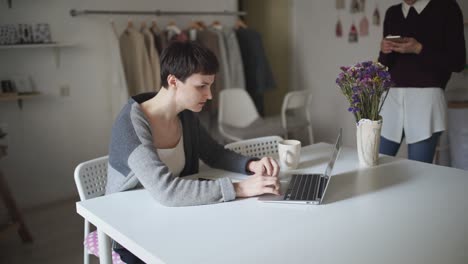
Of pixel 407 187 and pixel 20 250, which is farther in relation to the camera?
pixel 20 250

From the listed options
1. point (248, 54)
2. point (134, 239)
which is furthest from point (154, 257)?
point (248, 54)

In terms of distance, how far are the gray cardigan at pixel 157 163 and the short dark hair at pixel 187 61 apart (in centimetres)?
18

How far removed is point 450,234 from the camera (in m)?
1.10

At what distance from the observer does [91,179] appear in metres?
1.71

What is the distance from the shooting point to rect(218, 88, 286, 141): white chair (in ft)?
12.2

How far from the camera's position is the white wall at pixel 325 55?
4.10 metres

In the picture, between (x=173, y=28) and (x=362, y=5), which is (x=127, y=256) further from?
(x=362, y=5)

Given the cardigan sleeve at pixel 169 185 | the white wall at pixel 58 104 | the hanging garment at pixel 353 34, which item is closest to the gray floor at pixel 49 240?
→ the white wall at pixel 58 104

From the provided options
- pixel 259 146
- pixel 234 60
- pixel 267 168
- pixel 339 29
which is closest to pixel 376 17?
pixel 339 29

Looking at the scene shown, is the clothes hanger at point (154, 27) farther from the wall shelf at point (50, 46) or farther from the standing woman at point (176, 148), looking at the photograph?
the standing woman at point (176, 148)

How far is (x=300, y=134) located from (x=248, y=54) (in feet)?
3.75

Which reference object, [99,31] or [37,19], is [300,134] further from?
[37,19]

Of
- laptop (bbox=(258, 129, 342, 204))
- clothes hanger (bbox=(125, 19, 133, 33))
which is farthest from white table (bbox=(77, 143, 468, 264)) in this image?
clothes hanger (bbox=(125, 19, 133, 33))

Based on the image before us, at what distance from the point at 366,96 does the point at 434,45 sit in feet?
2.69
